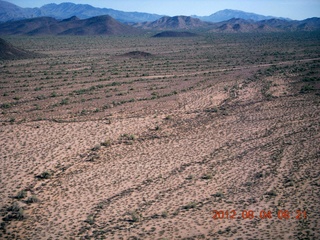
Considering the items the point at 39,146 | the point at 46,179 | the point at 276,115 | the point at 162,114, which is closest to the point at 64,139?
the point at 39,146

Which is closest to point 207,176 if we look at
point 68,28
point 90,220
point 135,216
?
point 135,216

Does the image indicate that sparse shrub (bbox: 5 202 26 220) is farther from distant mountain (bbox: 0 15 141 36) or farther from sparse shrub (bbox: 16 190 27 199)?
distant mountain (bbox: 0 15 141 36)

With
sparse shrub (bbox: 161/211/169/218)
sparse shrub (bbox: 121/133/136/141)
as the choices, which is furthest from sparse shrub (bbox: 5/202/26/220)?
sparse shrub (bbox: 121/133/136/141)

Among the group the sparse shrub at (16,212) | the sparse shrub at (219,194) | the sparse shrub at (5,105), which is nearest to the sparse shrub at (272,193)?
the sparse shrub at (219,194)

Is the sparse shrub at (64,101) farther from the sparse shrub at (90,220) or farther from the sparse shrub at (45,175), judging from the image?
the sparse shrub at (90,220)

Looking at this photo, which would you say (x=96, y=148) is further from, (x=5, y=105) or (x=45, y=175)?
(x=5, y=105)
